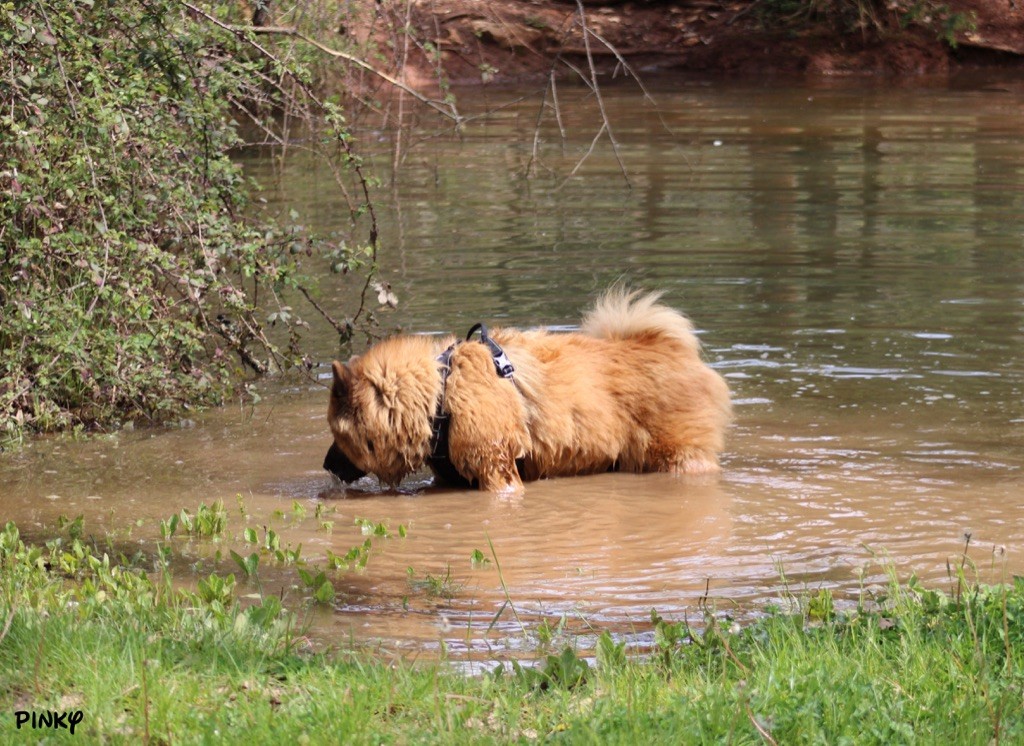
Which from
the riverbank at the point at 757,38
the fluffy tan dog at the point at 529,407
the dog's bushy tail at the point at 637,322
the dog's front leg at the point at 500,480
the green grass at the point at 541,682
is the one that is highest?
the riverbank at the point at 757,38

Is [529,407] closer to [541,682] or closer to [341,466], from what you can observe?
[341,466]

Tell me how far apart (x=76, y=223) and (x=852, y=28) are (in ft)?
76.6

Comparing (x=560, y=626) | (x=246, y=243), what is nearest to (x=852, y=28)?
(x=246, y=243)

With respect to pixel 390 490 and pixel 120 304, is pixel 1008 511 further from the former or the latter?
pixel 120 304

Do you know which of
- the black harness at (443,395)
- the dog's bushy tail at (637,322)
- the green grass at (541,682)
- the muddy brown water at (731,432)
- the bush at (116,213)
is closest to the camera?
the green grass at (541,682)

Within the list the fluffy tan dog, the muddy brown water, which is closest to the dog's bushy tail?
the fluffy tan dog

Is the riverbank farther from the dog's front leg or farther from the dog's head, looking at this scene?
the dog's front leg

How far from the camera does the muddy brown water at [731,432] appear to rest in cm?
607

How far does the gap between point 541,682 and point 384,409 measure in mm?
3299

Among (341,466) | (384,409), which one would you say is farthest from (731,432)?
(341,466)

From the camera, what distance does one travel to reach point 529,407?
7.48m

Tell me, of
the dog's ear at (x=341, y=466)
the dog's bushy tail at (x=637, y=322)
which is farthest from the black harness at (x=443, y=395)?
the dog's bushy tail at (x=637, y=322)

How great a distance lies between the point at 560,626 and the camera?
512 centimetres

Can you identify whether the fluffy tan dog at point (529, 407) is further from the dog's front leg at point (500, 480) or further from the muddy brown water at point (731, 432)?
the muddy brown water at point (731, 432)
